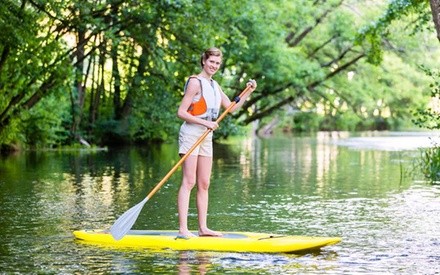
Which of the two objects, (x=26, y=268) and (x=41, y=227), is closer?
(x=26, y=268)

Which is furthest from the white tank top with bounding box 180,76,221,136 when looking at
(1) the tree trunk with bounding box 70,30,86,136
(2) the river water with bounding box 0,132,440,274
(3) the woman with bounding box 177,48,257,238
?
(1) the tree trunk with bounding box 70,30,86,136

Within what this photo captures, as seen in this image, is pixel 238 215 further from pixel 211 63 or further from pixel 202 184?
pixel 211 63

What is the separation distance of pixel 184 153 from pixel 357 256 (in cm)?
201

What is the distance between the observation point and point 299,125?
8856 centimetres

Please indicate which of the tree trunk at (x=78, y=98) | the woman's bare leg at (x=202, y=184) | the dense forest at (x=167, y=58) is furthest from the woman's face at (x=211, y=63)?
the tree trunk at (x=78, y=98)

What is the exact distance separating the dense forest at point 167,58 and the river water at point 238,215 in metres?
2.39

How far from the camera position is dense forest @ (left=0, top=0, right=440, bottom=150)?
93.7 feet

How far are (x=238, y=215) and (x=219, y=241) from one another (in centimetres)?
355

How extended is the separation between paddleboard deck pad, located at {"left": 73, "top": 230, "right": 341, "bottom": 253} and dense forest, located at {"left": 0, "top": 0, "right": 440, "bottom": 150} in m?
4.44

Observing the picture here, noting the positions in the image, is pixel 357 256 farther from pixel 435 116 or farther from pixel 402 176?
pixel 402 176

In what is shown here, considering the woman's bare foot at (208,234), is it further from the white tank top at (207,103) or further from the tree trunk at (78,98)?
the tree trunk at (78,98)

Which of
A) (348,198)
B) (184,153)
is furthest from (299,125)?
(184,153)

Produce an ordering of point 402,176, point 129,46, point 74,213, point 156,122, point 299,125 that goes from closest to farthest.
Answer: point 74,213 < point 402,176 < point 129,46 < point 156,122 < point 299,125

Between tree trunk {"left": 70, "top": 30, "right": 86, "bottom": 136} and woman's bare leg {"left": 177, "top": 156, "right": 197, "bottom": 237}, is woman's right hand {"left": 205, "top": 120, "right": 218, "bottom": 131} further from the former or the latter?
tree trunk {"left": 70, "top": 30, "right": 86, "bottom": 136}
